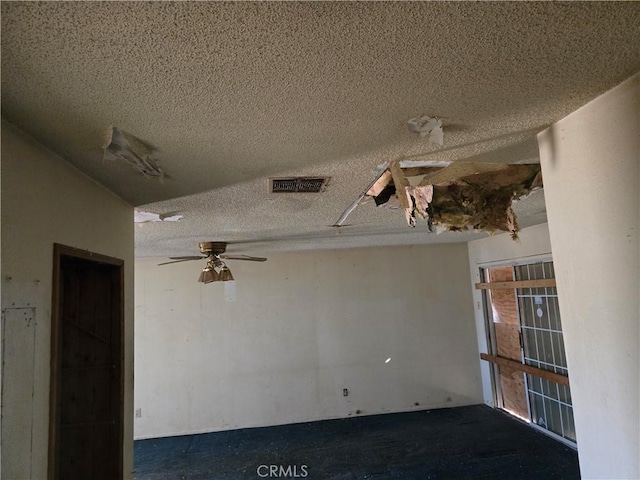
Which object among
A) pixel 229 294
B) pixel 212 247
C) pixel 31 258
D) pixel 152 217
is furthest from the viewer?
pixel 229 294

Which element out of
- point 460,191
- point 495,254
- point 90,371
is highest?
point 460,191

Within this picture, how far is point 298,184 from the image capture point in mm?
2025

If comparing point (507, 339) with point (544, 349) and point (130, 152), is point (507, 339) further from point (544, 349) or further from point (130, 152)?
point (130, 152)

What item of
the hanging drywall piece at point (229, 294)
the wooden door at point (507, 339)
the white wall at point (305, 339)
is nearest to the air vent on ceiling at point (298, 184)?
the white wall at point (305, 339)

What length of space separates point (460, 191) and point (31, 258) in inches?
75.1

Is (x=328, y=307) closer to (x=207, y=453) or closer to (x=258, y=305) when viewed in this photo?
(x=258, y=305)

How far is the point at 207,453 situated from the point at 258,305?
1.99 metres

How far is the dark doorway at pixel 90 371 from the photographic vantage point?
6.24ft

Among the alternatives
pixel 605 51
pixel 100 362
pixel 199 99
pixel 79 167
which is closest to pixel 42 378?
pixel 100 362

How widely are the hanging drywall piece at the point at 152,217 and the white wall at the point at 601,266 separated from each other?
2321 millimetres

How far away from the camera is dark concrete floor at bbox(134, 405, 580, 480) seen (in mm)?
3840

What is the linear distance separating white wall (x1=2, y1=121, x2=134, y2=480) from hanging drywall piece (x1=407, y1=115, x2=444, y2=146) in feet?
4.31

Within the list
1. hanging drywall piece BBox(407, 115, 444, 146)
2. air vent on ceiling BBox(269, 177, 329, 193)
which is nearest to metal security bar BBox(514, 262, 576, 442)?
air vent on ceiling BBox(269, 177, 329, 193)

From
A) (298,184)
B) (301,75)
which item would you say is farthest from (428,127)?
(298,184)
